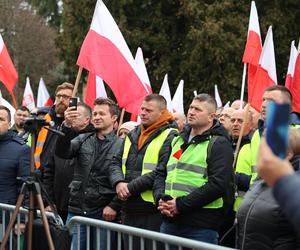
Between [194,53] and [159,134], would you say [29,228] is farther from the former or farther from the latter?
[194,53]

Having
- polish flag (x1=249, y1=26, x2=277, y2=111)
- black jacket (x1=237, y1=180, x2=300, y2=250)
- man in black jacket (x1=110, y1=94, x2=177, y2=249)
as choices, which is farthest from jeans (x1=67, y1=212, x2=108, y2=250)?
polish flag (x1=249, y1=26, x2=277, y2=111)

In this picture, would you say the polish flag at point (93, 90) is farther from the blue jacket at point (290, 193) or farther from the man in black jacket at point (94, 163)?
the blue jacket at point (290, 193)

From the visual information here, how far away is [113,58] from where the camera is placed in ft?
30.2

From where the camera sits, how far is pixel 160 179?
6.37 metres

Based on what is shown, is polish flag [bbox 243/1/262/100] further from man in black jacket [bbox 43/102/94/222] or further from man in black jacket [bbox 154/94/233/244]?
man in black jacket [bbox 154/94/233/244]

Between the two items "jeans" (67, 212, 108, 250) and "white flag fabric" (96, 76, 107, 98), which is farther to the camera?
"white flag fabric" (96, 76, 107, 98)

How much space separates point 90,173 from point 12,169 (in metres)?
0.83

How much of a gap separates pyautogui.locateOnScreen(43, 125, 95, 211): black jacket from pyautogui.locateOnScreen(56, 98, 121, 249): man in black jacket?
1.57ft

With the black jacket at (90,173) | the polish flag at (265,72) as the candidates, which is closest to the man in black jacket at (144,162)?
Result: the black jacket at (90,173)

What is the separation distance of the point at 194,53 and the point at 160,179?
19712mm

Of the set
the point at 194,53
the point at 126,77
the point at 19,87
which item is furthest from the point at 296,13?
the point at 126,77

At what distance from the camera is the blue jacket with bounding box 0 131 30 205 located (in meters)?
7.29

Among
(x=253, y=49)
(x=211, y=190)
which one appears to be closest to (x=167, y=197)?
(x=211, y=190)

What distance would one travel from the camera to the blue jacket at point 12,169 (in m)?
7.29
